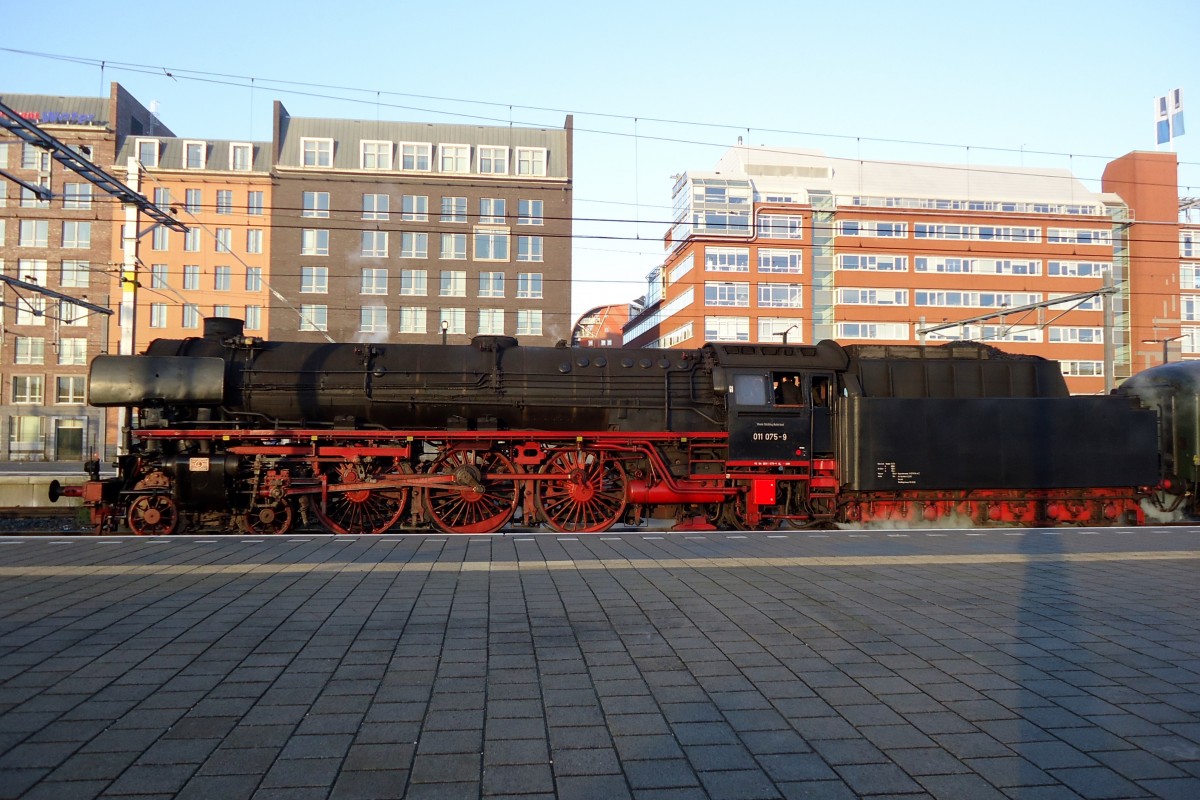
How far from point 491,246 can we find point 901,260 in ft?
98.0

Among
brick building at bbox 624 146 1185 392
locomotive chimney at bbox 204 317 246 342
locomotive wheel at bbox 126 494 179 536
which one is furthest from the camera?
brick building at bbox 624 146 1185 392

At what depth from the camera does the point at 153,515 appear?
13391 mm

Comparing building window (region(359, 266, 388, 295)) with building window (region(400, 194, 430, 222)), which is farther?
building window (region(400, 194, 430, 222))

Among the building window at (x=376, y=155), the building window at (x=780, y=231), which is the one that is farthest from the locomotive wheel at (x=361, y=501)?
the building window at (x=780, y=231)

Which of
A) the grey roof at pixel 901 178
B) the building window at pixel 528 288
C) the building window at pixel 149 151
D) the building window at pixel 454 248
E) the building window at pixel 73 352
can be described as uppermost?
the grey roof at pixel 901 178

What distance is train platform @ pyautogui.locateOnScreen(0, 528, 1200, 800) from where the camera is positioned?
3693mm

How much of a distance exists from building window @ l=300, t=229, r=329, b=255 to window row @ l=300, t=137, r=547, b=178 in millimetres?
4490

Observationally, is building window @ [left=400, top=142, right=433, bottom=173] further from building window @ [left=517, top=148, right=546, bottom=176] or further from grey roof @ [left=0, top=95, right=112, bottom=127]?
grey roof @ [left=0, top=95, right=112, bottom=127]

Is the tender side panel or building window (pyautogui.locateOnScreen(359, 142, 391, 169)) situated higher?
building window (pyautogui.locateOnScreen(359, 142, 391, 169))

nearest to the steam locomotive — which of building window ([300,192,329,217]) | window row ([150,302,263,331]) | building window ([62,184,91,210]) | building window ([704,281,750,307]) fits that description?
window row ([150,302,263,331])

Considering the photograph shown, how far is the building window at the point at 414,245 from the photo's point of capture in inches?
1924

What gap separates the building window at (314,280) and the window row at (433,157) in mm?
6996

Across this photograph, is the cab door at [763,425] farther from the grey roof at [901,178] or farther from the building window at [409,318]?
the grey roof at [901,178]

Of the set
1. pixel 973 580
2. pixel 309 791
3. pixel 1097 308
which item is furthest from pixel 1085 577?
pixel 1097 308
